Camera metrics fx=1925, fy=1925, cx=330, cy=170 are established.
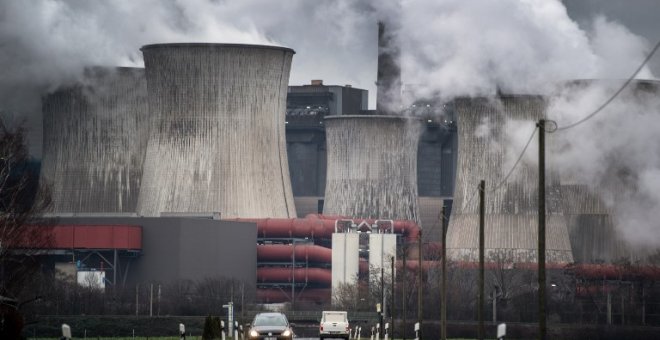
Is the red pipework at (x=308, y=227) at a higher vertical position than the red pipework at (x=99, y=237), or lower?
higher

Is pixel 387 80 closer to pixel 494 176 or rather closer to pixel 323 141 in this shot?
pixel 494 176

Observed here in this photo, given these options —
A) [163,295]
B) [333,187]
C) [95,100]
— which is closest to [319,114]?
[333,187]

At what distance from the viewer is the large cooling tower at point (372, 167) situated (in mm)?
90438

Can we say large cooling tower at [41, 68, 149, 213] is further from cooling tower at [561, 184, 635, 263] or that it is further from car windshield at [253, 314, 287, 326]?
car windshield at [253, 314, 287, 326]

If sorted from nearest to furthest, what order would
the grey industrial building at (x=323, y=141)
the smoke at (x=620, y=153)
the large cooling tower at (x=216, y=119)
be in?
the large cooling tower at (x=216, y=119), the smoke at (x=620, y=153), the grey industrial building at (x=323, y=141)

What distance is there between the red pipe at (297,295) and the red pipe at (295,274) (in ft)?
1.57

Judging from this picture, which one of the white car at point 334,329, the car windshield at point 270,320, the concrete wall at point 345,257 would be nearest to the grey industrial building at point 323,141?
the concrete wall at point 345,257

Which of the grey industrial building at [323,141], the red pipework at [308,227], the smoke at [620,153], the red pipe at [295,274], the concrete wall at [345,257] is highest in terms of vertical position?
→ the grey industrial building at [323,141]

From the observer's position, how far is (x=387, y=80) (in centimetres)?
9325

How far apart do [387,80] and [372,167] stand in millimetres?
4997

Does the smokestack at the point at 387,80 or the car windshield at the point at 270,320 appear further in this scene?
the smokestack at the point at 387,80

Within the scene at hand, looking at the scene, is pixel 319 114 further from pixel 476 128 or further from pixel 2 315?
pixel 2 315

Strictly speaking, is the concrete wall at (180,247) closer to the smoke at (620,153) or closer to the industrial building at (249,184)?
the industrial building at (249,184)

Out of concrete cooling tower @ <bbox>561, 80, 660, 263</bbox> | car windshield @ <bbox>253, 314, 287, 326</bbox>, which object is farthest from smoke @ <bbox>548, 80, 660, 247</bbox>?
car windshield @ <bbox>253, 314, 287, 326</bbox>
